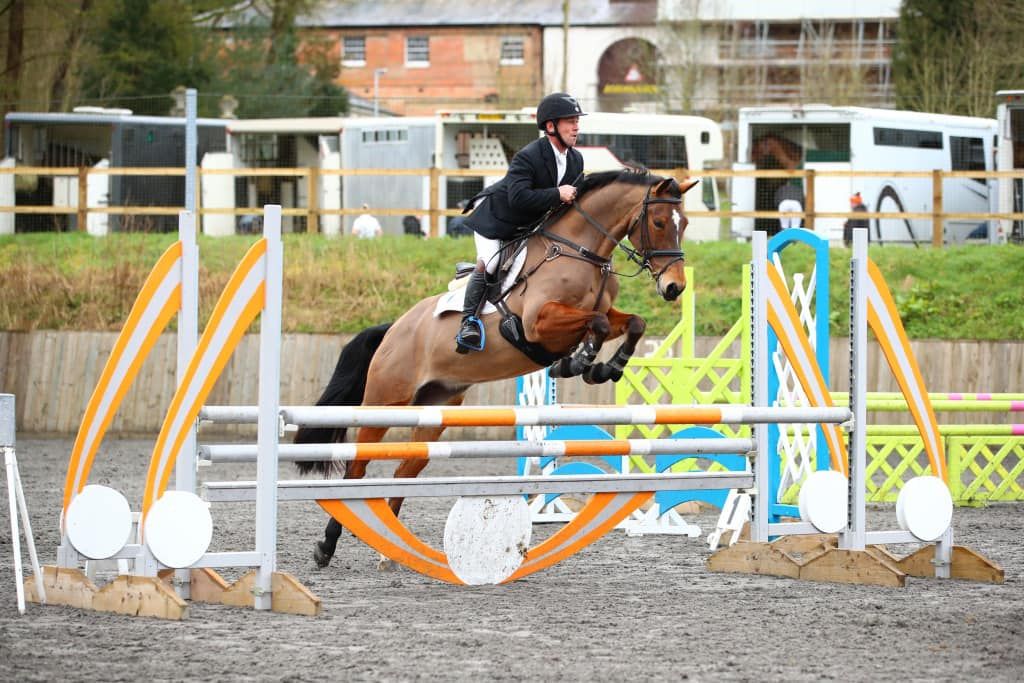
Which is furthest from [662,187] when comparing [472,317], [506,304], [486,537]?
[486,537]

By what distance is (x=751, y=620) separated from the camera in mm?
5102

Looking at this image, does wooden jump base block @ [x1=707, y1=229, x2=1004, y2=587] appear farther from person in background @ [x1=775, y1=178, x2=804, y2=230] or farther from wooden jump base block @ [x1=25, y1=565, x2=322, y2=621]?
person in background @ [x1=775, y1=178, x2=804, y2=230]

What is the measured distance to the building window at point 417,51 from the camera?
39438 mm

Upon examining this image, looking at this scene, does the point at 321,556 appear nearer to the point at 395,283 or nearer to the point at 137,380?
the point at 137,380

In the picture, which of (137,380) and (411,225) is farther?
(411,225)

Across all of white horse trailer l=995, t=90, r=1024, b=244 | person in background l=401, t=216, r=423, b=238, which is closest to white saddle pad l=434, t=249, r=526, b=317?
white horse trailer l=995, t=90, r=1024, b=244

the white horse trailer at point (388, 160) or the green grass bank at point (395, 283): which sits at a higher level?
the white horse trailer at point (388, 160)

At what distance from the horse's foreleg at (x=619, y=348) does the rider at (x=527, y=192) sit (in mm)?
604

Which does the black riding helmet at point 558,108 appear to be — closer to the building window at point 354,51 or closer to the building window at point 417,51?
the building window at point 417,51

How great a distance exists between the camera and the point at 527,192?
6.49 m

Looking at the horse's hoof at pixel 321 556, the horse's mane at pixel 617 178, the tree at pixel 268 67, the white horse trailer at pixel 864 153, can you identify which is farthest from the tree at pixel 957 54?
the horse's hoof at pixel 321 556

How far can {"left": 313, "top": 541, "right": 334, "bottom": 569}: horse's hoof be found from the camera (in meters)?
6.57

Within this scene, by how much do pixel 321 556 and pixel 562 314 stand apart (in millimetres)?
1652

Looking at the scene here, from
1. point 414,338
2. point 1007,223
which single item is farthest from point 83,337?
point 1007,223
